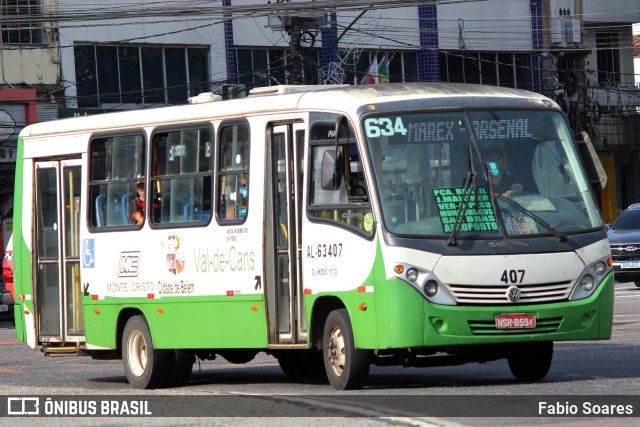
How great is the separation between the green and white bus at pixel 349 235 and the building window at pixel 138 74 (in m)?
25.2

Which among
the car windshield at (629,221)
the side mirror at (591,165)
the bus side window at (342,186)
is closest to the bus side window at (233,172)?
the bus side window at (342,186)

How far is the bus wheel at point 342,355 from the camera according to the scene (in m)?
13.0

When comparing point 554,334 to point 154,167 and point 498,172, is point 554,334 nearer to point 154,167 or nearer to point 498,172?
point 498,172

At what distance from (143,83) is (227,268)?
28369mm

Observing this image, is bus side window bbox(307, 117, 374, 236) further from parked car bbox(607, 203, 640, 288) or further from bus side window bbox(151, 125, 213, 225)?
parked car bbox(607, 203, 640, 288)

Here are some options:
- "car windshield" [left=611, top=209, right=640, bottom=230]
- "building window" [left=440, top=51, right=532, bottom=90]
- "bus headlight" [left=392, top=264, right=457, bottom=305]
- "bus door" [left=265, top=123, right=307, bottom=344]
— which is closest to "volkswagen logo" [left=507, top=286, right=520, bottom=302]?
"bus headlight" [left=392, top=264, right=457, bottom=305]

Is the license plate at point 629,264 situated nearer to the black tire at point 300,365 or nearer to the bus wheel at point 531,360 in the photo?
the black tire at point 300,365

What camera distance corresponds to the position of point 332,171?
13141 mm

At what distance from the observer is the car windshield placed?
32062 millimetres

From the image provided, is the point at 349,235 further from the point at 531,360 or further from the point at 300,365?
the point at 300,365

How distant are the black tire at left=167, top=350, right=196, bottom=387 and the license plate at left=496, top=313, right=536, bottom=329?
3969 millimetres

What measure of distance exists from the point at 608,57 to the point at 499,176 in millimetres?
45747

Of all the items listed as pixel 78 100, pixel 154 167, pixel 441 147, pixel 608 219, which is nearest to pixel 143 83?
pixel 78 100

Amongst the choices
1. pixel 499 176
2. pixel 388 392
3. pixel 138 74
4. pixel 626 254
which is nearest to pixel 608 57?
pixel 138 74
